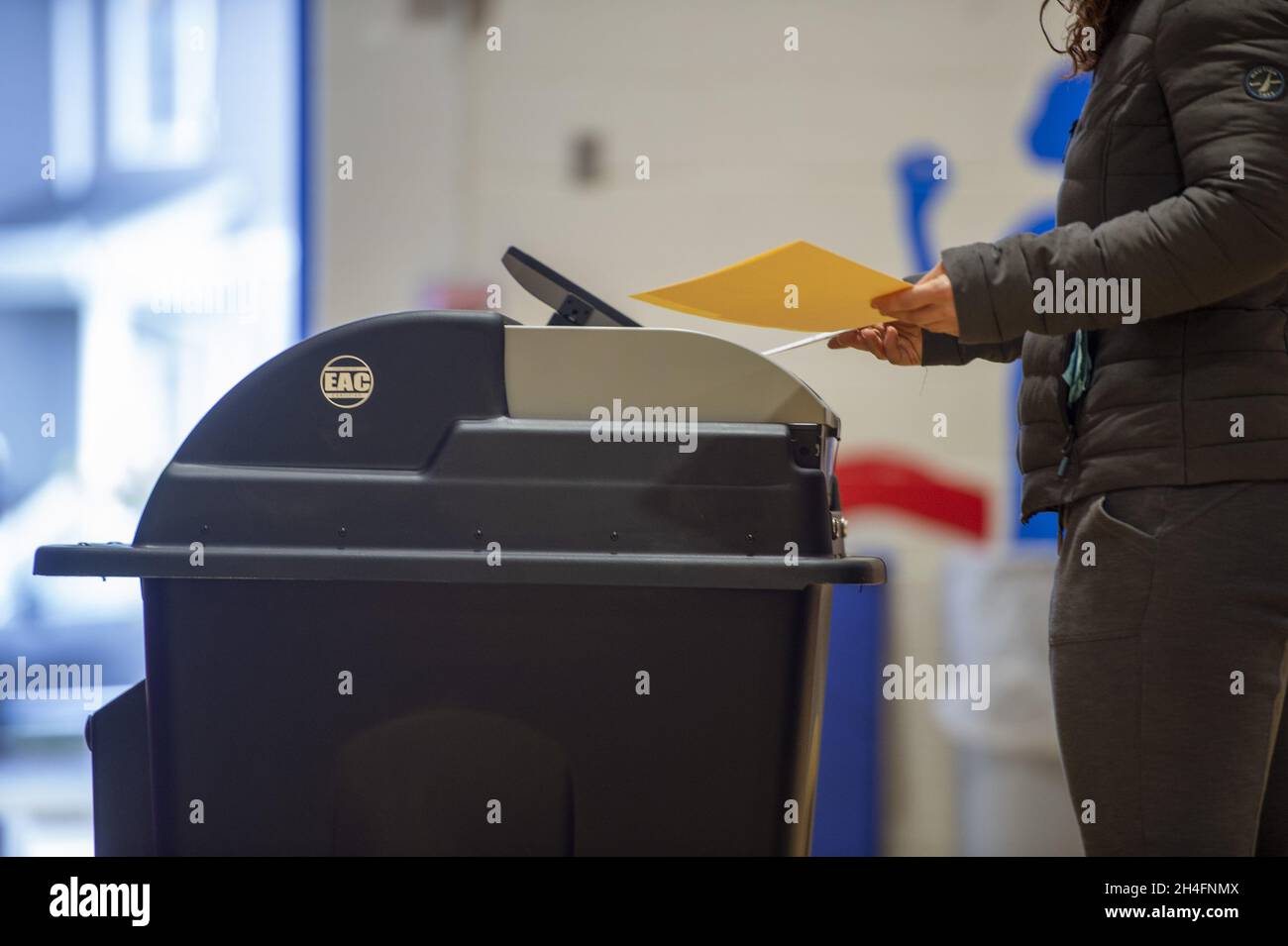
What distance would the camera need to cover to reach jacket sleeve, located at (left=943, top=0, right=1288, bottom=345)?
892 mm

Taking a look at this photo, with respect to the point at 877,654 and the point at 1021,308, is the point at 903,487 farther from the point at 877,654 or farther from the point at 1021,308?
the point at 1021,308

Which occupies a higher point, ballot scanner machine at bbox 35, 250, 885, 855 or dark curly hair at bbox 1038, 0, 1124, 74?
dark curly hair at bbox 1038, 0, 1124, 74

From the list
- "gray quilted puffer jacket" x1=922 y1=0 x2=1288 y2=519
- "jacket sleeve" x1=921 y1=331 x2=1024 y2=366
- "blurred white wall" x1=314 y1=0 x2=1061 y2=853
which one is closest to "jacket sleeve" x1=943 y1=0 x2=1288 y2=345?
"gray quilted puffer jacket" x1=922 y1=0 x2=1288 y2=519

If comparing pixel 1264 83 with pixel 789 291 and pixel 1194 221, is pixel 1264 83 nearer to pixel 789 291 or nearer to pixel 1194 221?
pixel 1194 221

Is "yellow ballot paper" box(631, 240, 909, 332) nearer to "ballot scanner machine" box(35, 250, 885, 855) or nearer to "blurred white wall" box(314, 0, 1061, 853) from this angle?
"ballot scanner machine" box(35, 250, 885, 855)

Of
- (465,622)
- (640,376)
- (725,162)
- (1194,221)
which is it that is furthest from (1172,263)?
(725,162)

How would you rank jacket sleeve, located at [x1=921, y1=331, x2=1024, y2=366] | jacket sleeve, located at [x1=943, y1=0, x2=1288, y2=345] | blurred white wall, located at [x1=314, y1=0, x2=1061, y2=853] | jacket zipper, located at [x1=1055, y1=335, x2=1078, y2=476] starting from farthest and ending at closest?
blurred white wall, located at [x1=314, y1=0, x2=1061, y2=853]
jacket sleeve, located at [x1=921, y1=331, x2=1024, y2=366]
jacket zipper, located at [x1=1055, y1=335, x2=1078, y2=476]
jacket sleeve, located at [x1=943, y1=0, x2=1288, y2=345]

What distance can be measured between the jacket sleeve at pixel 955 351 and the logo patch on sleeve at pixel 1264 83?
36 centimetres

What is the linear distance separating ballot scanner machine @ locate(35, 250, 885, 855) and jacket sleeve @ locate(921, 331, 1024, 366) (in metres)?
0.39

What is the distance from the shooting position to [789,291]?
0.93m

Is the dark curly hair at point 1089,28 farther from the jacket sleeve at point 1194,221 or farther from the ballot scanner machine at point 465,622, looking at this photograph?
the ballot scanner machine at point 465,622

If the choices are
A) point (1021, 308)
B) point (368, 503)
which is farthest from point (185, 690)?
point (1021, 308)

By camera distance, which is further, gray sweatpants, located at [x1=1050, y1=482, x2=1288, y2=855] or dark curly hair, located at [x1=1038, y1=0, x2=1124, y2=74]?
dark curly hair, located at [x1=1038, y1=0, x2=1124, y2=74]

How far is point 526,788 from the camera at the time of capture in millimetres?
914
